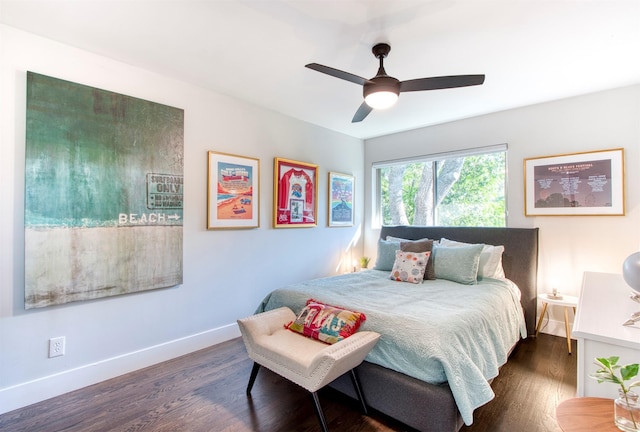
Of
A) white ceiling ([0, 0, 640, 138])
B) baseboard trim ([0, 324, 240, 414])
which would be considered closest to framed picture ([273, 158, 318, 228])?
white ceiling ([0, 0, 640, 138])

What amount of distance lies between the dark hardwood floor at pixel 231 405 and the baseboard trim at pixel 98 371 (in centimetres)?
5

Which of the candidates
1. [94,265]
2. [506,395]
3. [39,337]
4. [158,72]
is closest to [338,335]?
[506,395]

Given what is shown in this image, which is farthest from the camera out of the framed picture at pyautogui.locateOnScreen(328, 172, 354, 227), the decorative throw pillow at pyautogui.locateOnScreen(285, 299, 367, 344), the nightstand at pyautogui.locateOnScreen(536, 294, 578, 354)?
the framed picture at pyautogui.locateOnScreen(328, 172, 354, 227)

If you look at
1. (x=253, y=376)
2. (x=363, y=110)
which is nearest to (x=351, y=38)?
(x=363, y=110)

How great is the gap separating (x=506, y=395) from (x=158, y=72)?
149 inches

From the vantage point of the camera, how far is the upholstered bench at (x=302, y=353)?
5.29 feet

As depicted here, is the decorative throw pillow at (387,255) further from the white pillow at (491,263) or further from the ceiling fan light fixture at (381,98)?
the ceiling fan light fixture at (381,98)

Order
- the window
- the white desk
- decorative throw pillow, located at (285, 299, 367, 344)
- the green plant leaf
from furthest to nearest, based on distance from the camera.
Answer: the window < decorative throw pillow, located at (285, 299, 367, 344) < the white desk < the green plant leaf

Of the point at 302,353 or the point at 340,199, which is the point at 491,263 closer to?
the point at 340,199

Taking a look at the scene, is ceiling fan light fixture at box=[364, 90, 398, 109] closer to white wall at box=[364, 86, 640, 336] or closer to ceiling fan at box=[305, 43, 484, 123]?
ceiling fan at box=[305, 43, 484, 123]

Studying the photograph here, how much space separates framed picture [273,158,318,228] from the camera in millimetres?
3631

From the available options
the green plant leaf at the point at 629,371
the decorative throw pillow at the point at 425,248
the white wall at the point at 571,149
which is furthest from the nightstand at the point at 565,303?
the green plant leaf at the point at 629,371

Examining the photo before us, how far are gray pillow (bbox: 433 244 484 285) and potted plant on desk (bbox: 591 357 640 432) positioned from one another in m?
2.02

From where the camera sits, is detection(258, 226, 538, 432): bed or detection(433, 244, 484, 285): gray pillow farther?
detection(433, 244, 484, 285): gray pillow
